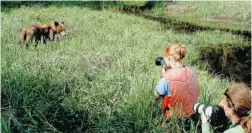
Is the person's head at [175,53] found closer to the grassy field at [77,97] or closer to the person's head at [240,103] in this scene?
the grassy field at [77,97]

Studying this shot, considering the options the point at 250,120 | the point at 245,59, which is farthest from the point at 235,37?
the point at 250,120

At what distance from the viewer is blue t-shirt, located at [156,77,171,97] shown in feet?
14.5

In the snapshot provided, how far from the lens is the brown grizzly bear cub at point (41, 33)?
25.4 ft

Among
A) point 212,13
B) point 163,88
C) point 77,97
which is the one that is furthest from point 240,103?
point 212,13

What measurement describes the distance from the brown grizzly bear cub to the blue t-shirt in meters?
3.65


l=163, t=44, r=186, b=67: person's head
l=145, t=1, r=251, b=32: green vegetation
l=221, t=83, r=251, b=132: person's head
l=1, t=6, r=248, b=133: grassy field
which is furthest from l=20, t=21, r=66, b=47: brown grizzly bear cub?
l=145, t=1, r=251, b=32: green vegetation

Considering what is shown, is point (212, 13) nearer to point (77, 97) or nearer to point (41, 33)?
point (41, 33)

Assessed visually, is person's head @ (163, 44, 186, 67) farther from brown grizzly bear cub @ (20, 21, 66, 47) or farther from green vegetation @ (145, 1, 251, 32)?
green vegetation @ (145, 1, 251, 32)

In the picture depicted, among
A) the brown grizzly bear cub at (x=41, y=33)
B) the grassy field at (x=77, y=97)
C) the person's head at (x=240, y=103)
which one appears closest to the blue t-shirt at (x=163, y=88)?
the grassy field at (x=77, y=97)

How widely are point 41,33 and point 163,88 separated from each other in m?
4.23

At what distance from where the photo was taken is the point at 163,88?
4430mm

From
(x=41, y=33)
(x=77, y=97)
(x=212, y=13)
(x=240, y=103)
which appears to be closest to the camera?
(x=240, y=103)

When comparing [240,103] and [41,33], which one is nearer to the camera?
[240,103]

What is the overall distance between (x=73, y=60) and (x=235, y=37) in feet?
27.9
